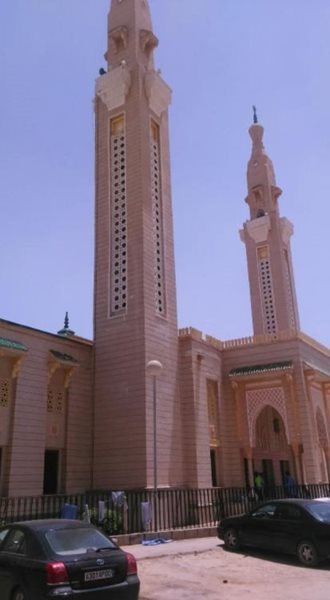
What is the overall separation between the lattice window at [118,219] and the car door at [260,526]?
9.93 metres

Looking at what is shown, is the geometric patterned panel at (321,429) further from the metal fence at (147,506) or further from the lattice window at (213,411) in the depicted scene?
the lattice window at (213,411)

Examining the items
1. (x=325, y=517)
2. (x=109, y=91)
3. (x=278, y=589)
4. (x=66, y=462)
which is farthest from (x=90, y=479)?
(x=109, y=91)

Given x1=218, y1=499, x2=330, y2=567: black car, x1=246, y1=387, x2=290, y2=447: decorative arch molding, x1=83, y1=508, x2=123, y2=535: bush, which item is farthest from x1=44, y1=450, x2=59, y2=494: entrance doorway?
x1=246, y1=387, x2=290, y2=447: decorative arch molding

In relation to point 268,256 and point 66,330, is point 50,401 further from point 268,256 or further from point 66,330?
point 268,256

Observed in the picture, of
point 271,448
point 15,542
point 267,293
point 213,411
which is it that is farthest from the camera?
point 267,293

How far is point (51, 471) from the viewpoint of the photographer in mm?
17234

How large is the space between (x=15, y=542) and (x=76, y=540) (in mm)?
793

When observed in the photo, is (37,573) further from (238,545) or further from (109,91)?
(109,91)

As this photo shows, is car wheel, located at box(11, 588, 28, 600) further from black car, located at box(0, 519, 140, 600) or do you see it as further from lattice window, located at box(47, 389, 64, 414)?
lattice window, located at box(47, 389, 64, 414)

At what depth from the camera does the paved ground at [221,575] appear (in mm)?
7598

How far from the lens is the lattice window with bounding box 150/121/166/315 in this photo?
804 inches

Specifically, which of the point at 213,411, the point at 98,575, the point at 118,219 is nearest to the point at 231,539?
the point at 98,575

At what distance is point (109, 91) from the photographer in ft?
74.7

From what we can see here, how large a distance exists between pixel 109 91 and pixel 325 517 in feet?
63.1
